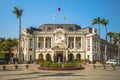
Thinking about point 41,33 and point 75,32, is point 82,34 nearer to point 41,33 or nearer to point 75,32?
point 75,32

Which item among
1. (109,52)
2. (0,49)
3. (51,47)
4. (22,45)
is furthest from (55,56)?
(109,52)

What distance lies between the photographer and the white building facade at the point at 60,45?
218ft

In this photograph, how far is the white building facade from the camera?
66.6 metres

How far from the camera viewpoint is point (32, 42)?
226 ft

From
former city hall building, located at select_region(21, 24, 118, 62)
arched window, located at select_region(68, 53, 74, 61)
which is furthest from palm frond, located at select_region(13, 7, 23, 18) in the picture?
arched window, located at select_region(68, 53, 74, 61)

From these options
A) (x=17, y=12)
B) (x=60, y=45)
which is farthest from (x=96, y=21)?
(x=17, y=12)

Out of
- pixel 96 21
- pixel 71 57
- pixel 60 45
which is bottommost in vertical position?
pixel 71 57

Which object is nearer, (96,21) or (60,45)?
(60,45)

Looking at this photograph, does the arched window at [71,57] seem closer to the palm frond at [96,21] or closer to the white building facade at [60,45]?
the white building facade at [60,45]

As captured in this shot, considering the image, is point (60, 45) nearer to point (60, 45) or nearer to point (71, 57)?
point (60, 45)

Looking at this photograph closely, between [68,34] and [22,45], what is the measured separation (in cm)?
1641

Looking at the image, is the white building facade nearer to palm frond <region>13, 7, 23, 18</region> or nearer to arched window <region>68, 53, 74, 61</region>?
arched window <region>68, 53, 74, 61</region>

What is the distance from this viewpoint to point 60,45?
6650cm

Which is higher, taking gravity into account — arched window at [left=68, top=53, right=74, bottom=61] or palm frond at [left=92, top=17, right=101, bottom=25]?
palm frond at [left=92, top=17, right=101, bottom=25]
